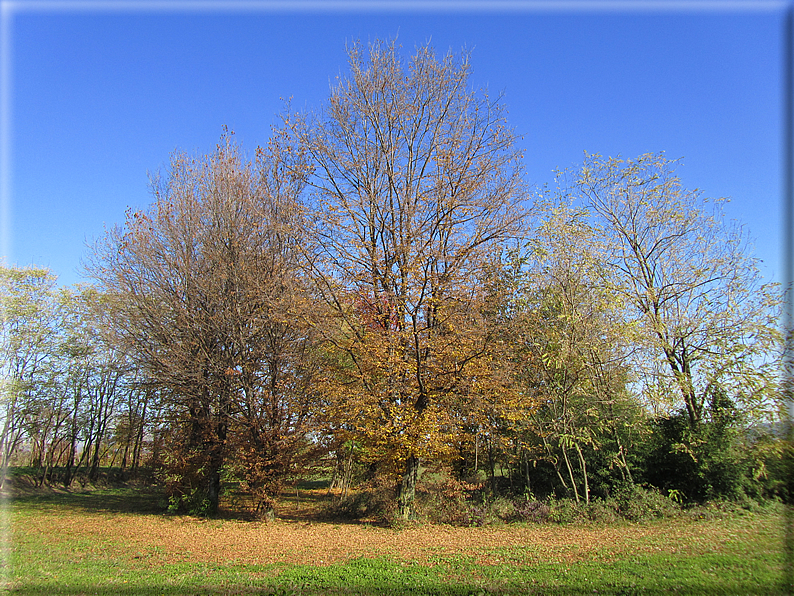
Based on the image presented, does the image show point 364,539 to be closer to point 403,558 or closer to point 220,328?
point 403,558

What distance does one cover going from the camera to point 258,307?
15.2 metres

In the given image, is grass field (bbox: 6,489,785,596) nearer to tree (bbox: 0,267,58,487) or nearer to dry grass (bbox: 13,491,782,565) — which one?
dry grass (bbox: 13,491,782,565)

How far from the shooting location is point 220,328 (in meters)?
15.0

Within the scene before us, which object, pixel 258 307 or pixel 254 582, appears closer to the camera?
pixel 254 582

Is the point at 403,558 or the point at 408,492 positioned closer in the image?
the point at 403,558

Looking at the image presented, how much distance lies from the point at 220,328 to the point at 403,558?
376 inches

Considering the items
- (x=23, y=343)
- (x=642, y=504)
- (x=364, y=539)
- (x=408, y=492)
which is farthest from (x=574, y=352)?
(x=23, y=343)

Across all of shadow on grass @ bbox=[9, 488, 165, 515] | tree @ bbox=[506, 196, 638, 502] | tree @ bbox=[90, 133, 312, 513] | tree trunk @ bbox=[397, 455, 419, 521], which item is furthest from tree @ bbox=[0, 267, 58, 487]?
tree @ bbox=[506, 196, 638, 502]

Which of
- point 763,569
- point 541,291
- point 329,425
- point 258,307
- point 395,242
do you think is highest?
point 395,242

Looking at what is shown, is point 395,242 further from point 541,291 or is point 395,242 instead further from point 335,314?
point 541,291

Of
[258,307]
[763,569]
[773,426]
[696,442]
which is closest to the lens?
[763,569]

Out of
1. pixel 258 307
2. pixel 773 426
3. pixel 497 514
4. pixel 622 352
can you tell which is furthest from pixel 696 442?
pixel 258 307

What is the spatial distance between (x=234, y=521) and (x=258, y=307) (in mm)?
Answer: 6950

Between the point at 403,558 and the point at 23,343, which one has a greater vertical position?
the point at 23,343
